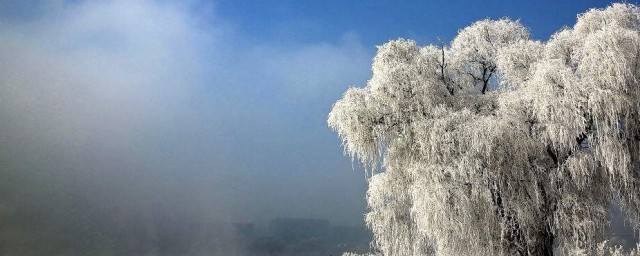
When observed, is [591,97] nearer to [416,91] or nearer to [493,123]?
[493,123]

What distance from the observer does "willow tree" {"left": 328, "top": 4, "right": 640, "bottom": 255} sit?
15898 mm

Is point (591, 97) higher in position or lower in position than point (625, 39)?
lower

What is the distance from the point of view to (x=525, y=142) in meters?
16.3

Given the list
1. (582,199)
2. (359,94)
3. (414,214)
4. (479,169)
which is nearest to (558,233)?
(582,199)

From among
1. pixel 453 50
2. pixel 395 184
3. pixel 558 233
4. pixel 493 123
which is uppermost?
pixel 453 50

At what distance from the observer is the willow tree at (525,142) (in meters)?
15.9

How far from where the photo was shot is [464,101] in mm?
18922

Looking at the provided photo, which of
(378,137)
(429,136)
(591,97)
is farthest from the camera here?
(378,137)

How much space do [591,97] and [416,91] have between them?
14.9ft

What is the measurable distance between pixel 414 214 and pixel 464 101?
3.77 m

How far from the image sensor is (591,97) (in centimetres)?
1562

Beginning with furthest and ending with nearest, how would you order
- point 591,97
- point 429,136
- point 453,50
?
point 453,50
point 429,136
point 591,97

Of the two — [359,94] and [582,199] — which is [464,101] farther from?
[582,199]

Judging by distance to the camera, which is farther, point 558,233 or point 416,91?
point 416,91
